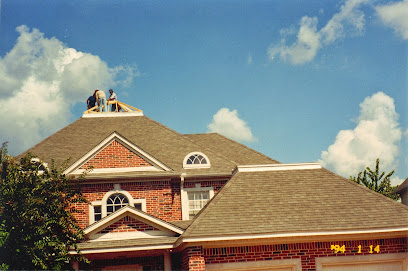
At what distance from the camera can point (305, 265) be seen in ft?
52.0

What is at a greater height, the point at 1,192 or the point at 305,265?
the point at 1,192

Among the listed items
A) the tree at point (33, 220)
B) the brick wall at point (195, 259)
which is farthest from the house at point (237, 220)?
the tree at point (33, 220)

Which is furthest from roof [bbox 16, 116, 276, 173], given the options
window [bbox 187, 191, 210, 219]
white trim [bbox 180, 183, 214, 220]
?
window [bbox 187, 191, 210, 219]

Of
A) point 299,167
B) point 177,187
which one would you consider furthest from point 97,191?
point 299,167

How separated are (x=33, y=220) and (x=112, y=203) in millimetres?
6081

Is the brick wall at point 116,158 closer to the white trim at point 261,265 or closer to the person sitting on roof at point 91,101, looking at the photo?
the white trim at point 261,265

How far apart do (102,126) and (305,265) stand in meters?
14.8

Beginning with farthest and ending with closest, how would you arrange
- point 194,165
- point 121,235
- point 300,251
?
point 194,165 → point 121,235 → point 300,251

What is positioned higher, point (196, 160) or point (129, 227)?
point (196, 160)

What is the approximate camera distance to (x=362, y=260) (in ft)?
53.0

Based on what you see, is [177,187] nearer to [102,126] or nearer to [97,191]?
[97,191]

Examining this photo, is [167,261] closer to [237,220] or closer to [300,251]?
[237,220]
